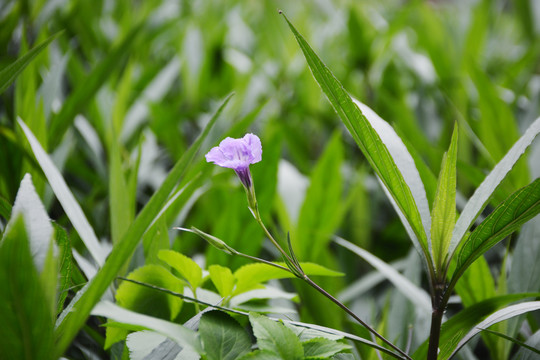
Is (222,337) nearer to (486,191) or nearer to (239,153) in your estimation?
(239,153)

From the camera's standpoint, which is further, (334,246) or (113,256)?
(334,246)

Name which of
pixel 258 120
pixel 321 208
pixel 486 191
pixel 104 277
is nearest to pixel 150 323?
pixel 104 277

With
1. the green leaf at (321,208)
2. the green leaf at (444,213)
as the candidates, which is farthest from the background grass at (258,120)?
the green leaf at (444,213)

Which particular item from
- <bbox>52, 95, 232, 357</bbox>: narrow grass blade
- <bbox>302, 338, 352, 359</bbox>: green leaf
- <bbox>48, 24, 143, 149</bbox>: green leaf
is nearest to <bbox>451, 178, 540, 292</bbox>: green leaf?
<bbox>302, 338, 352, 359</bbox>: green leaf

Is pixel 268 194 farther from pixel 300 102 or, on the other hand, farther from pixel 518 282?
pixel 300 102

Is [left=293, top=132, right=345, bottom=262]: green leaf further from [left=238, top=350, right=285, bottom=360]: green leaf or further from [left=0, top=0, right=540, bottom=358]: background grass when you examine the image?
[left=238, top=350, right=285, bottom=360]: green leaf

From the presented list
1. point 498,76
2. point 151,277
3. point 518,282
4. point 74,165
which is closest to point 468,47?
point 498,76
